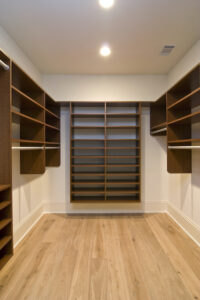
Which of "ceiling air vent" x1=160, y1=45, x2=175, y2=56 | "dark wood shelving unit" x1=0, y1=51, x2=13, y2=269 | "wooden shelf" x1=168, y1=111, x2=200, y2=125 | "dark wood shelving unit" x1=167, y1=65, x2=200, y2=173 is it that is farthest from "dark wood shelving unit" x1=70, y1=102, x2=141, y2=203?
"dark wood shelving unit" x1=0, y1=51, x2=13, y2=269

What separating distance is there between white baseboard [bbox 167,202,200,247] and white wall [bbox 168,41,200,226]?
0.13ft

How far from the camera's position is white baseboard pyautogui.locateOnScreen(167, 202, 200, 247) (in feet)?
6.63

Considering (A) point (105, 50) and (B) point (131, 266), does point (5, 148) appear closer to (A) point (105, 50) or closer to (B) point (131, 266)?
(B) point (131, 266)

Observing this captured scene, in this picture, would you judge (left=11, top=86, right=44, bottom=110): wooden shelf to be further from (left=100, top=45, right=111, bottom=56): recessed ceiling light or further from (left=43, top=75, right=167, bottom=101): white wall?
(left=100, top=45, right=111, bottom=56): recessed ceiling light

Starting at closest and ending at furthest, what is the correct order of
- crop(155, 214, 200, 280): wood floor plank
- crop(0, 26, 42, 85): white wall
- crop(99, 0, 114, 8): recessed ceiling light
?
crop(99, 0, 114, 8): recessed ceiling light, crop(155, 214, 200, 280): wood floor plank, crop(0, 26, 42, 85): white wall

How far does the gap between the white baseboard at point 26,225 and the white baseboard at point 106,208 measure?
0.24m

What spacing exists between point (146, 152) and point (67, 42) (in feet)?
6.85

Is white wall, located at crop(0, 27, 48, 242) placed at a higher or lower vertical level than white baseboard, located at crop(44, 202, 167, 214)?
higher

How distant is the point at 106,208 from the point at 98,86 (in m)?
2.18

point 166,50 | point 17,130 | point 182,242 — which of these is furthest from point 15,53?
point 182,242

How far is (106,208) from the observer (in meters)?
2.89

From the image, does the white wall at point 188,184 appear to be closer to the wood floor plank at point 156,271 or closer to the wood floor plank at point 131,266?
the wood floor plank at point 156,271

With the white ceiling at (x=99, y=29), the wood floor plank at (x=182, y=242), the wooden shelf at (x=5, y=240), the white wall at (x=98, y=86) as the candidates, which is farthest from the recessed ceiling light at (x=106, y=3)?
the wood floor plank at (x=182, y=242)

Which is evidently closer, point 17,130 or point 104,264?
point 104,264
